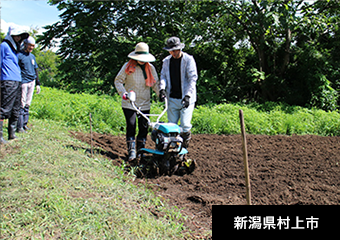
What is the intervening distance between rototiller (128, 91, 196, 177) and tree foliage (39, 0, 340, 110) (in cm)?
693

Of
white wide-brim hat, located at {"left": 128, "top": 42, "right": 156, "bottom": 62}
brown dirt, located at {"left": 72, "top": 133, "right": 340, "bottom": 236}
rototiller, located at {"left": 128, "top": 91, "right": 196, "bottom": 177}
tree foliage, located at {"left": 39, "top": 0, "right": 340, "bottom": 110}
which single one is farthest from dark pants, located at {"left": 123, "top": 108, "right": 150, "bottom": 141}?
tree foliage, located at {"left": 39, "top": 0, "right": 340, "bottom": 110}

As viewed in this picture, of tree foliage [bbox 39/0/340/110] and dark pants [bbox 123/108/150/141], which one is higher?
tree foliage [bbox 39/0/340/110]

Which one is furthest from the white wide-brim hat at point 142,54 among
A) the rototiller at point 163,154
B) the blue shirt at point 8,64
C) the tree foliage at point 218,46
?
the tree foliage at point 218,46

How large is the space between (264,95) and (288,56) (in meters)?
1.60

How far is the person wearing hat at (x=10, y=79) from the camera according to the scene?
4746 millimetres

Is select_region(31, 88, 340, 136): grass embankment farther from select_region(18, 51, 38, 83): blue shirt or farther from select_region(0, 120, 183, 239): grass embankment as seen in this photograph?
select_region(0, 120, 183, 239): grass embankment

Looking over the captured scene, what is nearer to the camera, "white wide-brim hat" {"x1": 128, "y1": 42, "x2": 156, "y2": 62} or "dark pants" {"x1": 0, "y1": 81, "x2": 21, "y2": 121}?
"white wide-brim hat" {"x1": 128, "y1": 42, "x2": 156, "y2": 62}

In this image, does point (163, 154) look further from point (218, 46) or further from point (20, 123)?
point (218, 46)

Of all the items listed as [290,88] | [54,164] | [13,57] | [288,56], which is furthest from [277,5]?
[54,164]

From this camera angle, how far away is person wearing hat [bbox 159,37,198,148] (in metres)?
4.64

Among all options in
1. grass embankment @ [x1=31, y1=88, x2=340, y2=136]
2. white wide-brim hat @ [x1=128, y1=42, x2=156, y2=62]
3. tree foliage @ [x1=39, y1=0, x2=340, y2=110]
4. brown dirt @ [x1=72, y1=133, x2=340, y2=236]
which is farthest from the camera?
tree foliage @ [x1=39, y1=0, x2=340, y2=110]

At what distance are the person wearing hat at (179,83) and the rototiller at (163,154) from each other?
0.43 m

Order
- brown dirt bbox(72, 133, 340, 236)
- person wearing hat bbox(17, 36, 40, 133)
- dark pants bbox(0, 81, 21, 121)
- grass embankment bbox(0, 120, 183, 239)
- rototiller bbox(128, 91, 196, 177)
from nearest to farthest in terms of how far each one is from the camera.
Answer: grass embankment bbox(0, 120, 183, 239) → brown dirt bbox(72, 133, 340, 236) → rototiller bbox(128, 91, 196, 177) → dark pants bbox(0, 81, 21, 121) → person wearing hat bbox(17, 36, 40, 133)

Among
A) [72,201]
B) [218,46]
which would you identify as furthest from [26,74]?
[218,46]
